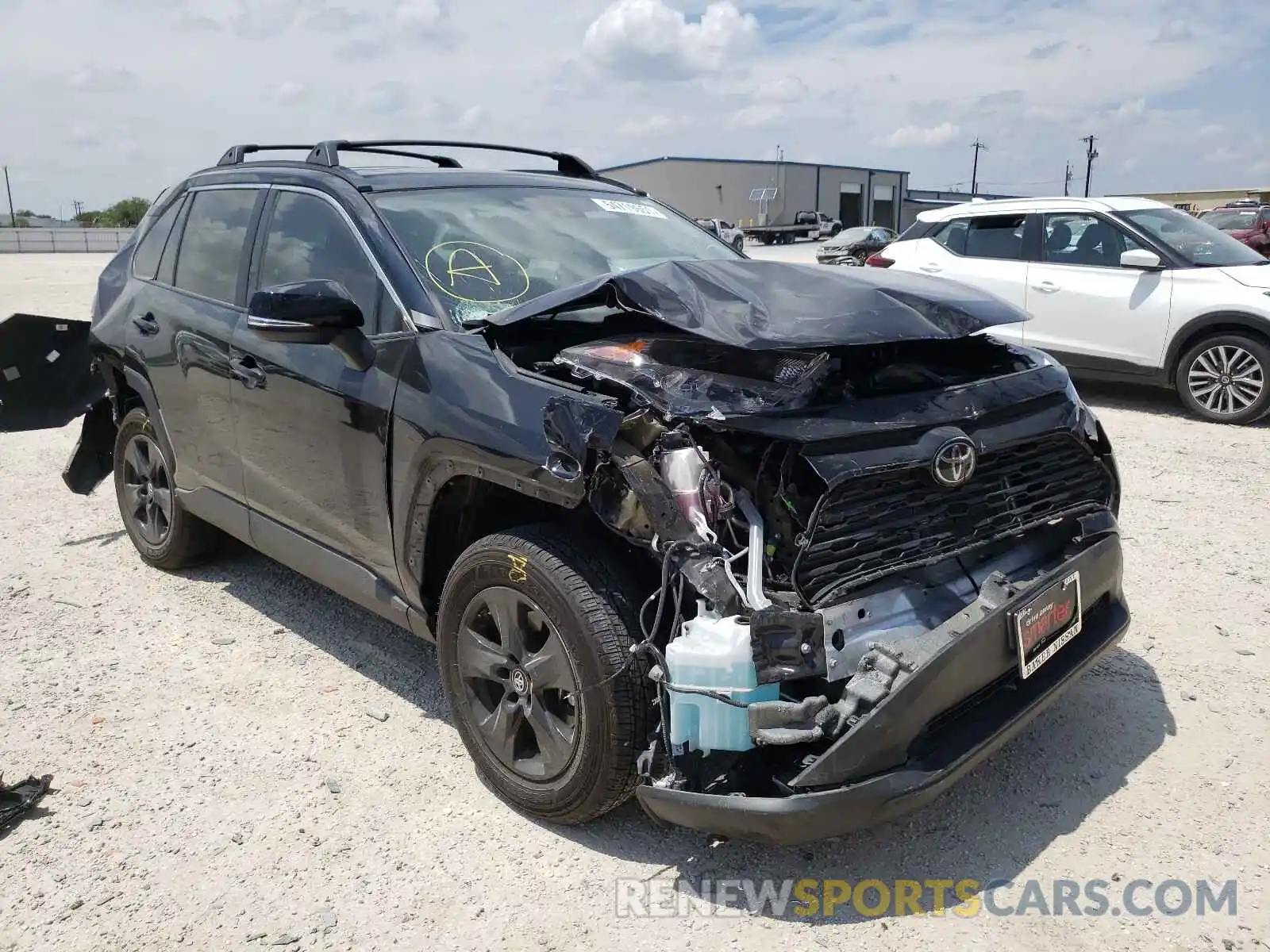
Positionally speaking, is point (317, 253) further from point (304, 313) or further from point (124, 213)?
point (124, 213)

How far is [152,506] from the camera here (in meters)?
4.98

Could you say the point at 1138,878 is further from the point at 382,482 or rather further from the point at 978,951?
the point at 382,482

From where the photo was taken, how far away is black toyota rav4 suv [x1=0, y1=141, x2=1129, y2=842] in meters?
2.37

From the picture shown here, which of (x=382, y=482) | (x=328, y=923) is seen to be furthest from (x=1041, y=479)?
(x=328, y=923)

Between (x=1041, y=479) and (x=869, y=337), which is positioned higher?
(x=869, y=337)

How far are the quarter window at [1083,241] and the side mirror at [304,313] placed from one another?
23.2 ft

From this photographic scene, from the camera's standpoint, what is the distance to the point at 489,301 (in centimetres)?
326

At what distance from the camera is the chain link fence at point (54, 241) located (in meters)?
45.7

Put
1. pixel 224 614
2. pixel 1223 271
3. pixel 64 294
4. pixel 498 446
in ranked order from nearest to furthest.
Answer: pixel 498 446 < pixel 224 614 < pixel 1223 271 < pixel 64 294

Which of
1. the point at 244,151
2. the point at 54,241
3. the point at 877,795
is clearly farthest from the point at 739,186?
the point at 877,795

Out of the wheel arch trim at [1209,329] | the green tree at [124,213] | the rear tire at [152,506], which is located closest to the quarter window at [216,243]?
the rear tire at [152,506]

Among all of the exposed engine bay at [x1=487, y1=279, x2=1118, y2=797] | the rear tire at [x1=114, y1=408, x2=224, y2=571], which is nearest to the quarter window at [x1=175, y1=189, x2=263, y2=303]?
the rear tire at [x1=114, y1=408, x2=224, y2=571]

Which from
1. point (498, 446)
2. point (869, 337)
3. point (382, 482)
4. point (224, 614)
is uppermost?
point (869, 337)

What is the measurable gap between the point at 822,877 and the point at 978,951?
0.44 m
